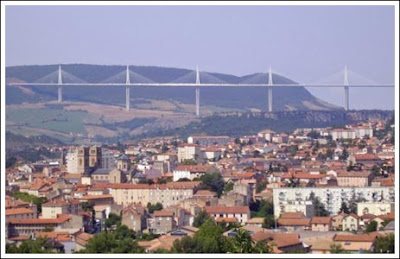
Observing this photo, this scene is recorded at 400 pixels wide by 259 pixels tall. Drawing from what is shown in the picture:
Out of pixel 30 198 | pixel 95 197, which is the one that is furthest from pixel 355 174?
pixel 30 198

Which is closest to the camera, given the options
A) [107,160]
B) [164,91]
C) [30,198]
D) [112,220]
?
[112,220]

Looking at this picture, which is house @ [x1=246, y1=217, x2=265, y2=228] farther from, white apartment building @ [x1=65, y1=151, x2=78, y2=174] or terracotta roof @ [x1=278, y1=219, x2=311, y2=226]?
white apartment building @ [x1=65, y1=151, x2=78, y2=174]

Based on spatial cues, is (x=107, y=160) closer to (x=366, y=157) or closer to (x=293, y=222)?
(x=366, y=157)

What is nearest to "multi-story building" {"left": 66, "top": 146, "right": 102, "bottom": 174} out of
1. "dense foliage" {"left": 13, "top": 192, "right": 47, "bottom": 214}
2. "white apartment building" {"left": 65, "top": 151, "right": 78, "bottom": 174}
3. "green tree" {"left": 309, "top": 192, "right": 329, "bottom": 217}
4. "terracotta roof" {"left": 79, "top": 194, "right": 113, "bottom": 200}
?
"white apartment building" {"left": 65, "top": 151, "right": 78, "bottom": 174}

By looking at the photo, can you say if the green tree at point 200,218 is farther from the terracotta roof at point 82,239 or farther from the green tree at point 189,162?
the green tree at point 189,162

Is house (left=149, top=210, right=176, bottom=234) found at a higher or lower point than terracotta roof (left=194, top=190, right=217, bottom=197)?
lower

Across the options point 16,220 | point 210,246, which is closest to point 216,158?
point 16,220

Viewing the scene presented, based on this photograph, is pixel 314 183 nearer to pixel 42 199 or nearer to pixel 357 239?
pixel 42 199
